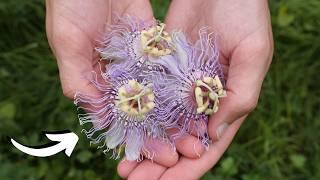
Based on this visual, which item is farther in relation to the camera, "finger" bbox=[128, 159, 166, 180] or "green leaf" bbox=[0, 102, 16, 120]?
"green leaf" bbox=[0, 102, 16, 120]

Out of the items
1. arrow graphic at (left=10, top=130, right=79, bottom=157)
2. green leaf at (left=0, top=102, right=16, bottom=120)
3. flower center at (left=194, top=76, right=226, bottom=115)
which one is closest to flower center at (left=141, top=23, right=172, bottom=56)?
flower center at (left=194, top=76, right=226, bottom=115)

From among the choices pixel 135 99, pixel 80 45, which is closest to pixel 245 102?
pixel 135 99

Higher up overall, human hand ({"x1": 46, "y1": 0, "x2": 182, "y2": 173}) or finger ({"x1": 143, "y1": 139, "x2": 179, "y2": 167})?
human hand ({"x1": 46, "y1": 0, "x2": 182, "y2": 173})

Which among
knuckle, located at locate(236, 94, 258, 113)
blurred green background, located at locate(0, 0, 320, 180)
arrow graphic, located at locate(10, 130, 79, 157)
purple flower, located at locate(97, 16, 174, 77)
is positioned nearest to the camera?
knuckle, located at locate(236, 94, 258, 113)

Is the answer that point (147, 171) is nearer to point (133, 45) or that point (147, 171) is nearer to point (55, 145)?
point (133, 45)

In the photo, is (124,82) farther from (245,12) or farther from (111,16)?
(245,12)

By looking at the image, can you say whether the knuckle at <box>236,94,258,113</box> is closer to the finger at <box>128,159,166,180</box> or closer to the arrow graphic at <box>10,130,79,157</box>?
the finger at <box>128,159,166,180</box>

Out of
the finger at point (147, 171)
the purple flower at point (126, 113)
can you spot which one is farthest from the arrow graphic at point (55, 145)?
the finger at point (147, 171)
